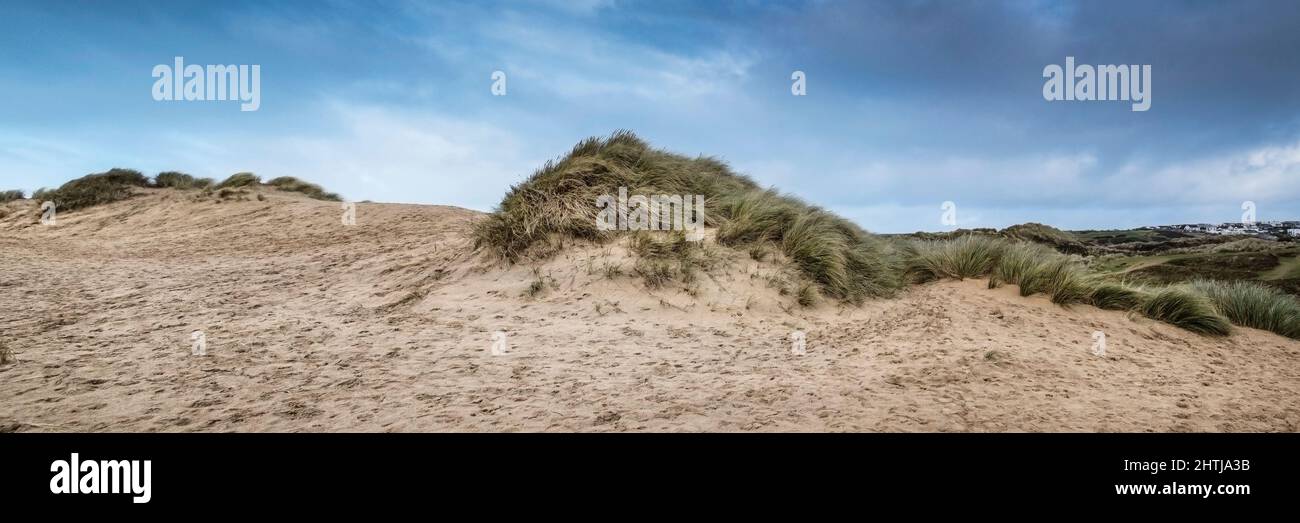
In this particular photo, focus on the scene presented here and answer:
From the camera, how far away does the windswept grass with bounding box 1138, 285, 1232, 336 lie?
7160 mm

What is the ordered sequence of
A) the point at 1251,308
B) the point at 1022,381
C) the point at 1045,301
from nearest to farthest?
the point at 1022,381 → the point at 1045,301 → the point at 1251,308

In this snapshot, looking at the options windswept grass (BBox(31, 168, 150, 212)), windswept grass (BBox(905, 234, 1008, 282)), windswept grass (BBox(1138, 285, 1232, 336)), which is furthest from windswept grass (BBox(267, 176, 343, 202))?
windswept grass (BBox(1138, 285, 1232, 336))

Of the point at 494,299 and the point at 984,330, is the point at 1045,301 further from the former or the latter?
the point at 494,299

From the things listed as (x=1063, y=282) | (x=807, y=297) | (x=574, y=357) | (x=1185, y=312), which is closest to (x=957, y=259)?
(x=1063, y=282)

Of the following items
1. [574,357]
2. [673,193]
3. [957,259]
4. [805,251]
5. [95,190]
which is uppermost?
[95,190]

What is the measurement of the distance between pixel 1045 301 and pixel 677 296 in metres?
4.22

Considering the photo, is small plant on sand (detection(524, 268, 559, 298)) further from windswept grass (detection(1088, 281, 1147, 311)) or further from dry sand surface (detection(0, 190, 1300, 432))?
windswept grass (detection(1088, 281, 1147, 311))

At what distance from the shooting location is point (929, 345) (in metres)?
5.65

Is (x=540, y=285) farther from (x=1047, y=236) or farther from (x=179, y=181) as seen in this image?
(x=179, y=181)

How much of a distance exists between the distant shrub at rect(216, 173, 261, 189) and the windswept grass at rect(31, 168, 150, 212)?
258 cm

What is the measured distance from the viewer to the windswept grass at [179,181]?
18750 mm

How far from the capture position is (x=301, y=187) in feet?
61.6

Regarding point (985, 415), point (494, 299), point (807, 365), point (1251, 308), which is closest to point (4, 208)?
point (494, 299)

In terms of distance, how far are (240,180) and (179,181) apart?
298cm
